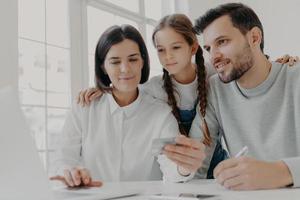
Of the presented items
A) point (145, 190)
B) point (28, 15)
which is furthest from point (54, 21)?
point (145, 190)

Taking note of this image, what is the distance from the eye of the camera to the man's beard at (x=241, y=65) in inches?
60.6

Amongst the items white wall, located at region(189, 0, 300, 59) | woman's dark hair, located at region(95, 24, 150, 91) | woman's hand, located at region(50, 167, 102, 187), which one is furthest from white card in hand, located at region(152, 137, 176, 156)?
white wall, located at region(189, 0, 300, 59)

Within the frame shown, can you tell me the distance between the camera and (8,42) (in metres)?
2.09

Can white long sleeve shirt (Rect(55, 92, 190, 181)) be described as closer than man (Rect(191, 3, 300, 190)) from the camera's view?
No

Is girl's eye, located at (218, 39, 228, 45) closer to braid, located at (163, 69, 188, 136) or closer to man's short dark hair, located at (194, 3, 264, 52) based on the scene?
man's short dark hair, located at (194, 3, 264, 52)

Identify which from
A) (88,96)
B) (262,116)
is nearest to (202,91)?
(262,116)

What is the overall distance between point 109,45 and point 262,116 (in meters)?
0.72

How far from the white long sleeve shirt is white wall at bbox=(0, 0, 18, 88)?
525 millimetres

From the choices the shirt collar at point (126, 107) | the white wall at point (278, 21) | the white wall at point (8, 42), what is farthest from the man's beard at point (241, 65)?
the white wall at point (278, 21)

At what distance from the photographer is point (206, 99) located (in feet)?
5.36

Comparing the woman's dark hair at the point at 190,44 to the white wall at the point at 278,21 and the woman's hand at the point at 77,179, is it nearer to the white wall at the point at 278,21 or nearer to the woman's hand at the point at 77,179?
the woman's hand at the point at 77,179

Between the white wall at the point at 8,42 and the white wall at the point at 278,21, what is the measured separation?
2275 millimetres

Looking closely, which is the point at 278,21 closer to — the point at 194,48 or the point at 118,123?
the point at 194,48

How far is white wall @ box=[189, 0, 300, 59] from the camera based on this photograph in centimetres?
409
